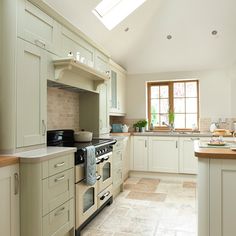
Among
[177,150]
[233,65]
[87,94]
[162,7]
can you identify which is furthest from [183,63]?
[87,94]

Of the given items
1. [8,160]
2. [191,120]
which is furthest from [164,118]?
[8,160]

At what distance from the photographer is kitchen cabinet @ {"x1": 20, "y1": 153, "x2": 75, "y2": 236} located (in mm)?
1889

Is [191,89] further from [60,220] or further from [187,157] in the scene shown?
[60,220]

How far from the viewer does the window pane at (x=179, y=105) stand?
5578mm

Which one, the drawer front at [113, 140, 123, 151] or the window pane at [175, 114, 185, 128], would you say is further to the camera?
the window pane at [175, 114, 185, 128]

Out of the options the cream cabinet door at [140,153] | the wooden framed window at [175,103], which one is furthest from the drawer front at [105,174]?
the wooden framed window at [175,103]

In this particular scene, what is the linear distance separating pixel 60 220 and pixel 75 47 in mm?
2040

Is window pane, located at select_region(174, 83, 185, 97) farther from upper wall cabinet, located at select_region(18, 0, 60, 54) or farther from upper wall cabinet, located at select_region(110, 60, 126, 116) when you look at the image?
upper wall cabinet, located at select_region(18, 0, 60, 54)

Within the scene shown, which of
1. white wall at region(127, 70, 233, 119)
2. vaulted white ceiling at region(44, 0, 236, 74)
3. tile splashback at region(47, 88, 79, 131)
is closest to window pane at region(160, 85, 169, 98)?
white wall at region(127, 70, 233, 119)

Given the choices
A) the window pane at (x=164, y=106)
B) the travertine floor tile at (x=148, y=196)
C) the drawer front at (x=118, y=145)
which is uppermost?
the window pane at (x=164, y=106)

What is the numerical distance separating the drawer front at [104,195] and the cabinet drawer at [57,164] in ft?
2.88

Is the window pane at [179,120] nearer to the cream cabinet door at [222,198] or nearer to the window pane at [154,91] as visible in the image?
the window pane at [154,91]

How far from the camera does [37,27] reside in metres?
2.33

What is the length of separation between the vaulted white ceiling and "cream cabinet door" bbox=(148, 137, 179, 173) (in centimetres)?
167
